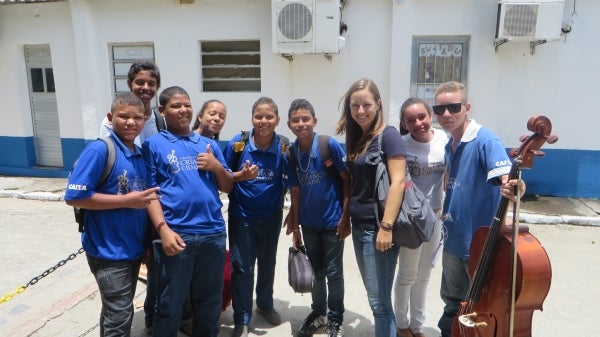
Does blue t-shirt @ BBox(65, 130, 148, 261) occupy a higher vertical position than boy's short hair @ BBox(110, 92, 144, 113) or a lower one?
lower

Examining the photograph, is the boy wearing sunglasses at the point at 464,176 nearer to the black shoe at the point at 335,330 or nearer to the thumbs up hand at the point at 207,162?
Answer: the black shoe at the point at 335,330

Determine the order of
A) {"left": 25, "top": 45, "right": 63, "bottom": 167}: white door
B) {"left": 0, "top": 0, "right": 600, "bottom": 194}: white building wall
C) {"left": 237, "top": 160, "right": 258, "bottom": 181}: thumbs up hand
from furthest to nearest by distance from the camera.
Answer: {"left": 25, "top": 45, "right": 63, "bottom": 167}: white door
{"left": 0, "top": 0, "right": 600, "bottom": 194}: white building wall
{"left": 237, "top": 160, "right": 258, "bottom": 181}: thumbs up hand

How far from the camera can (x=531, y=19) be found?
5438 millimetres

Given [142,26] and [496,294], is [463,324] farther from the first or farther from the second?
[142,26]

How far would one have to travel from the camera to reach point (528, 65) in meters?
5.90

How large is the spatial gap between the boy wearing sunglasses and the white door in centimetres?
781

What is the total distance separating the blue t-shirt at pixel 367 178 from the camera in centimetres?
215

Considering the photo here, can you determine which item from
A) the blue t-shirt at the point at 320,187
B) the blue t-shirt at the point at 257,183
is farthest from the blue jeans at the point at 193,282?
the blue t-shirt at the point at 320,187

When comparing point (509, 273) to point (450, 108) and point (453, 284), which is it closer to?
point (453, 284)

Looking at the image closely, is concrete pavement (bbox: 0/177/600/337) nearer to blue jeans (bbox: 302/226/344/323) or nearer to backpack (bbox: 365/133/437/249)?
blue jeans (bbox: 302/226/344/323)

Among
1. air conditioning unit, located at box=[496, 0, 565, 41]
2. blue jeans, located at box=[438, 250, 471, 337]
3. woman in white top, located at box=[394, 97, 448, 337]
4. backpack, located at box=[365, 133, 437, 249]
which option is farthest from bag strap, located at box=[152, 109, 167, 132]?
air conditioning unit, located at box=[496, 0, 565, 41]

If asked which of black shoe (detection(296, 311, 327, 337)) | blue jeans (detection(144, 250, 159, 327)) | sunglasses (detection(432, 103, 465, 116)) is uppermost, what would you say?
sunglasses (detection(432, 103, 465, 116))

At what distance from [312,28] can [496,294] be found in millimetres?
4632

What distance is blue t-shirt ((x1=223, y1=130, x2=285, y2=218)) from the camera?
2652 millimetres
